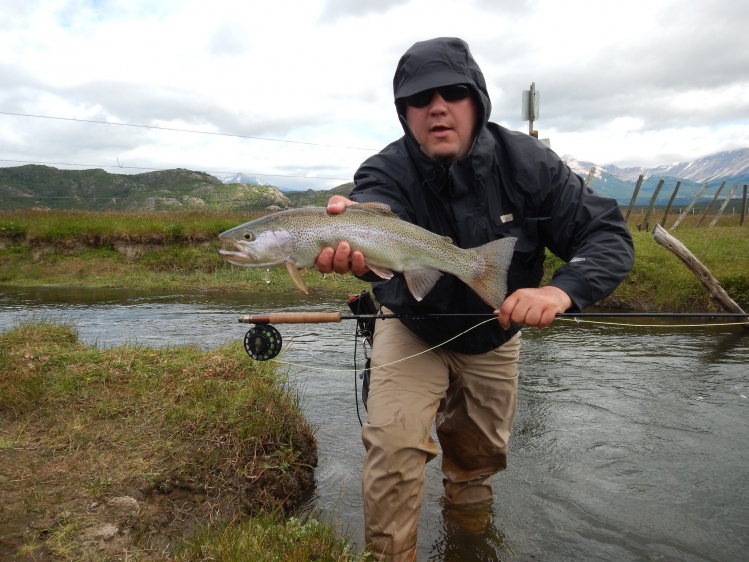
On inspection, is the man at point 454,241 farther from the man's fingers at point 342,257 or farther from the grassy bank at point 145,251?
the grassy bank at point 145,251

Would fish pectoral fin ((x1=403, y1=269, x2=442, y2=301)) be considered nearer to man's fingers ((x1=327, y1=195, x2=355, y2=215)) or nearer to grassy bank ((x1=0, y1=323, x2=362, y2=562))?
man's fingers ((x1=327, y1=195, x2=355, y2=215))

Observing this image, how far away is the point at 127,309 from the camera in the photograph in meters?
14.5

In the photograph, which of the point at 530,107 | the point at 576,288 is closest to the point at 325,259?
the point at 576,288

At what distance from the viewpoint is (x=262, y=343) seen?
480 centimetres

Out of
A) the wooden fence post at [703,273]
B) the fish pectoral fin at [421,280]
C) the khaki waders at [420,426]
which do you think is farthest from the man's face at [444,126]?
the wooden fence post at [703,273]

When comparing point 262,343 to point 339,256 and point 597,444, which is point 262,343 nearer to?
point 339,256

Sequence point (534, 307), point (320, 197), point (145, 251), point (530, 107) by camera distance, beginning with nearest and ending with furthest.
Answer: point (534, 307)
point (530, 107)
point (145, 251)
point (320, 197)

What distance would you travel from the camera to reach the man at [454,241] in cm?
358

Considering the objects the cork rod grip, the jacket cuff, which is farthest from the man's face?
the cork rod grip

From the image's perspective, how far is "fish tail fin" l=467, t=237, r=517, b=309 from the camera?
3.73 metres

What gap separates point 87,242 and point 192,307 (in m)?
11.8

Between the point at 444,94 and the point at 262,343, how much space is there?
8.02ft

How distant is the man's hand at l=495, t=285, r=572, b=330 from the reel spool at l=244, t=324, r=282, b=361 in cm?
212

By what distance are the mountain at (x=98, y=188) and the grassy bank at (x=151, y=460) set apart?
6850cm
